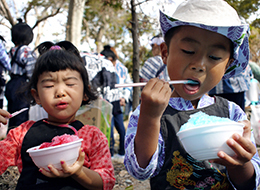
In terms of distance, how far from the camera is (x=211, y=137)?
1020 millimetres

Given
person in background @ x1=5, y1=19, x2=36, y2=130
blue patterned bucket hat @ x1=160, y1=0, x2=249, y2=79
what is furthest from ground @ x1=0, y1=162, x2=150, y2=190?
blue patterned bucket hat @ x1=160, y1=0, x2=249, y2=79

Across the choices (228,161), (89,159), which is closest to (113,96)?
(89,159)

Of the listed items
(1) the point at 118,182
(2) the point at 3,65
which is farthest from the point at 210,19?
(2) the point at 3,65

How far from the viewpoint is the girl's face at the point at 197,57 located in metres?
1.30

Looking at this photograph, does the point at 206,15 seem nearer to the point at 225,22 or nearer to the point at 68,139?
the point at 225,22

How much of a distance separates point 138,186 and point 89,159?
5.10 feet

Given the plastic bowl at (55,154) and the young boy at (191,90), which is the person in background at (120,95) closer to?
the young boy at (191,90)

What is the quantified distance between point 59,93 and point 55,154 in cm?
48

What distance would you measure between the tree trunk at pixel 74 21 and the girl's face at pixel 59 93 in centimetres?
332

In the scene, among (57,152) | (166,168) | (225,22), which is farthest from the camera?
(166,168)

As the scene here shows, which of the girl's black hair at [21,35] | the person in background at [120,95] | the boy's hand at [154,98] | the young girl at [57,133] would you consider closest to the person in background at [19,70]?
the girl's black hair at [21,35]

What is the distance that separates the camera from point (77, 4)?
4816mm

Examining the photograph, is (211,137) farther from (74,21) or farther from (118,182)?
(74,21)

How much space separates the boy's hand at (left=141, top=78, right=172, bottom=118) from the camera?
3.40 feet
